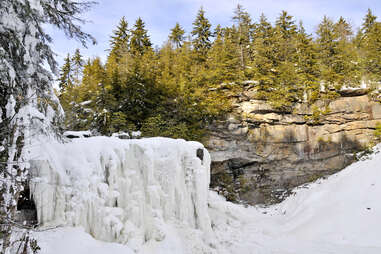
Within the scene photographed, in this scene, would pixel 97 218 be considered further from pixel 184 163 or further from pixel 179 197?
pixel 184 163

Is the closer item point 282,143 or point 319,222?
point 319,222

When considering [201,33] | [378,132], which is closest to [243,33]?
[201,33]

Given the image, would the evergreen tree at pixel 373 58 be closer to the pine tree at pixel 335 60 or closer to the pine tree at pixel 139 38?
the pine tree at pixel 335 60

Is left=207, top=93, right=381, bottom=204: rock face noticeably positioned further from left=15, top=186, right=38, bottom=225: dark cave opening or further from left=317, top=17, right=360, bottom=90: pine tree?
left=15, top=186, right=38, bottom=225: dark cave opening

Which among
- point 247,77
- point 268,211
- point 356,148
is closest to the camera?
point 268,211

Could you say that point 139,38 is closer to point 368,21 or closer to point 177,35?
point 177,35

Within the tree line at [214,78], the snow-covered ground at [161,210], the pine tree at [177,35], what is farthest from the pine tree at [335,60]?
the pine tree at [177,35]

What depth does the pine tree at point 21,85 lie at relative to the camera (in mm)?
3914

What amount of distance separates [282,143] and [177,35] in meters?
16.8

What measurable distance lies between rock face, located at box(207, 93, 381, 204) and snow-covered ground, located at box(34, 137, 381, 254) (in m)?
4.87

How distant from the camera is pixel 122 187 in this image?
729 cm

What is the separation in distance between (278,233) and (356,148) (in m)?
→ 10.3

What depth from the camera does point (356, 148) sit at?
16.6 meters

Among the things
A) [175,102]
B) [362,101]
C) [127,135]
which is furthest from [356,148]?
[127,135]
